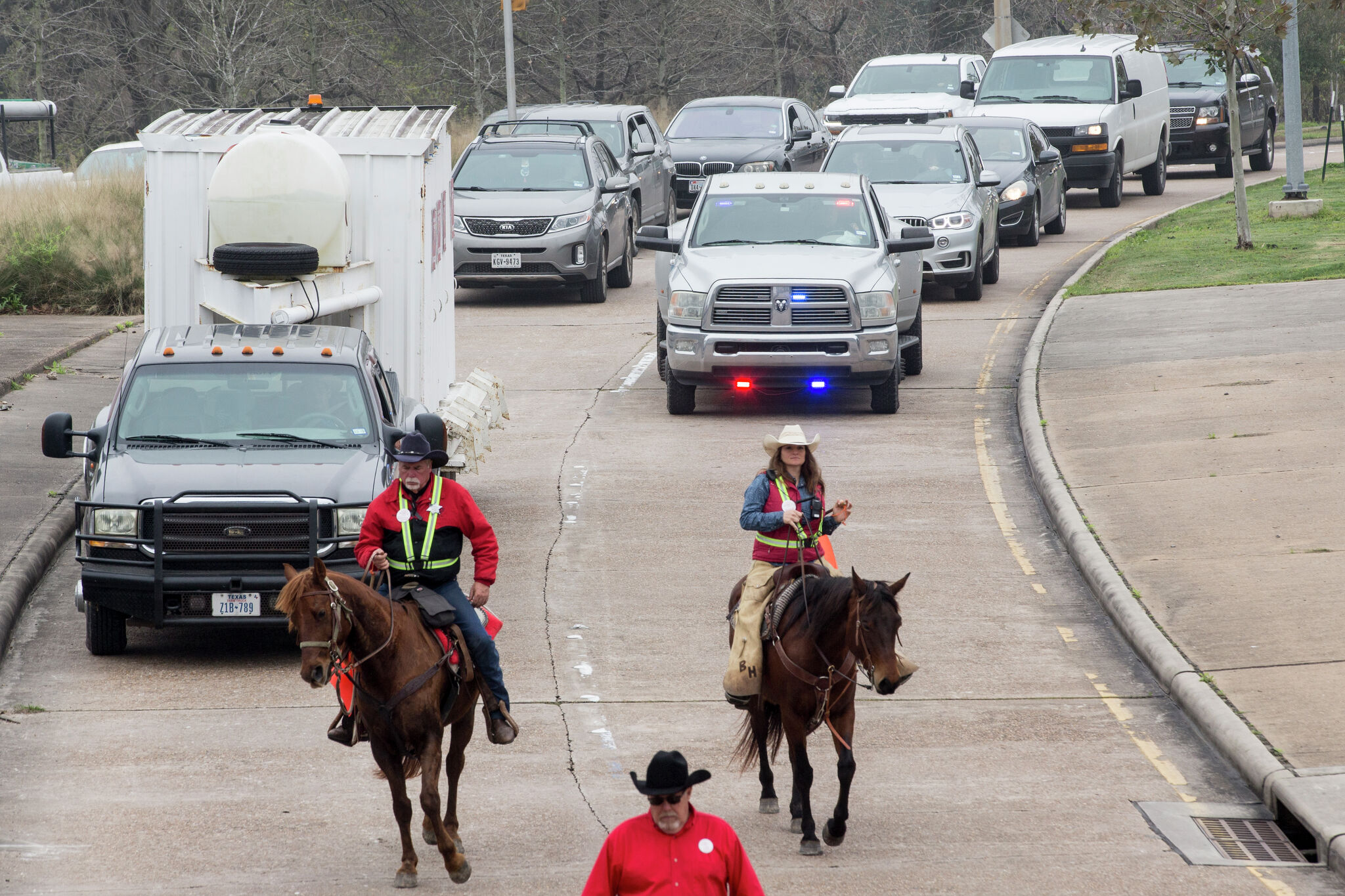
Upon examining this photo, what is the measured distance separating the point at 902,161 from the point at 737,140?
825cm

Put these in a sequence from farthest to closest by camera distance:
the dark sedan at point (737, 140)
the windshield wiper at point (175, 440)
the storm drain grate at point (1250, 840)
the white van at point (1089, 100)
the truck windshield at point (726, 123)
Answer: the truck windshield at point (726, 123)
the white van at point (1089, 100)
the dark sedan at point (737, 140)
the windshield wiper at point (175, 440)
the storm drain grate at point (1250, 840)

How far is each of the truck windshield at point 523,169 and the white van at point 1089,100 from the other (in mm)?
10191

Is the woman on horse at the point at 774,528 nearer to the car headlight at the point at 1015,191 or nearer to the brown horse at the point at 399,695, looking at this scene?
the brown horse at the point at 399,695

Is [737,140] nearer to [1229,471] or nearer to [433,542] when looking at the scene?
[1229,471]

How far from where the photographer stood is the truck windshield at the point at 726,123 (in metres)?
33.2

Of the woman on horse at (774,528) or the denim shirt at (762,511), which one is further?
the denim shirt at (762,511)

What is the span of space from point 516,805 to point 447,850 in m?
1.12

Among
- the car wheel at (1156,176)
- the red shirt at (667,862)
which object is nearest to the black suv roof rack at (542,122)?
the car wheel at (1156,176)

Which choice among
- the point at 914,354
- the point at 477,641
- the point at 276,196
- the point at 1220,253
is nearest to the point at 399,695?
the point at 477,641

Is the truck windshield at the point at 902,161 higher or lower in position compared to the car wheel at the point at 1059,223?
higher

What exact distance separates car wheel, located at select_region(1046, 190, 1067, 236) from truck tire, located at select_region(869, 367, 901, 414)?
13.2 metres

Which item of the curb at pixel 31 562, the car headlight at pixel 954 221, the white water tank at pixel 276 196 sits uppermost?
the white water tank at pixel 276 196

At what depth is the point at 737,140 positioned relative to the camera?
33000 millimetres

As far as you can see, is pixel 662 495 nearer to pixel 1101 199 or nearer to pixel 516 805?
pixel 516 805
